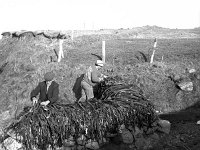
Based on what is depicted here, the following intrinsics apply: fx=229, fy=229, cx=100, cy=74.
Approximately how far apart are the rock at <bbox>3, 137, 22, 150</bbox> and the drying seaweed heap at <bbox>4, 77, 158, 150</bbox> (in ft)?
0.45

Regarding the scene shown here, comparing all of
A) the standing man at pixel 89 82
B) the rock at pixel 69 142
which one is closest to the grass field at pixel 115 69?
the standing man at pixel 89 82

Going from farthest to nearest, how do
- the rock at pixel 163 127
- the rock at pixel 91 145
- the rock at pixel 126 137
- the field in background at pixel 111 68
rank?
the field in background at pixel 111 68, the rock at pixel 163 127, the rock at pixel 126 137, the rock at pixel 91 145

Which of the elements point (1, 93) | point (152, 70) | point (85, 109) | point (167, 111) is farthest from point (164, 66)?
point (1, 93)

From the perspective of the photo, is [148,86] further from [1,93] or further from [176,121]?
[1,93]

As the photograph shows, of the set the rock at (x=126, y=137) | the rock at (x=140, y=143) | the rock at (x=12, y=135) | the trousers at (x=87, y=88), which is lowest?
the rock at (x=140, y=143)

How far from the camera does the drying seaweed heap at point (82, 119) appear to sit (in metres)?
5.70

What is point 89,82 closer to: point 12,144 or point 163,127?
point 163,127

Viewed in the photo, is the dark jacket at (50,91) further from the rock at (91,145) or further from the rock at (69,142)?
the rock at (91,145)

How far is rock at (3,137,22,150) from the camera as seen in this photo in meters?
5.60

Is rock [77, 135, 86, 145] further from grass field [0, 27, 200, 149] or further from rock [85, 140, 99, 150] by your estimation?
grass field [0, 27, 200, 149]

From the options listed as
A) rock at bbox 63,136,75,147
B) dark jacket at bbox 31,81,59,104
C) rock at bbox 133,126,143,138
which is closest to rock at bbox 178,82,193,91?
rock at bbox 133,126,143,138

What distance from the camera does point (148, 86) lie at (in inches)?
435

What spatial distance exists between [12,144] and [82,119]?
183cm

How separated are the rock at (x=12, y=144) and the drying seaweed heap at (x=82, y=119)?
0.45ft
